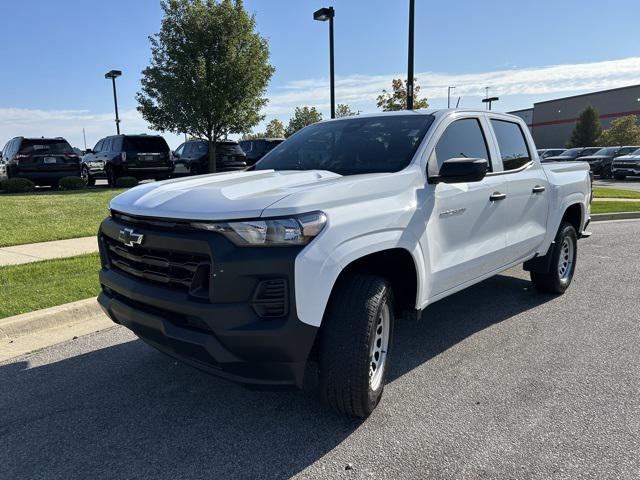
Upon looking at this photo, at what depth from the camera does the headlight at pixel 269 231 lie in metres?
2.61

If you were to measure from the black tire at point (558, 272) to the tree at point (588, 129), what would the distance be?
5364cm

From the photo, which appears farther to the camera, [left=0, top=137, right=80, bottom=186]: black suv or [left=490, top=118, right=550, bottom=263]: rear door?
[left=0, top=137, right=80, bottom=186]: black suv

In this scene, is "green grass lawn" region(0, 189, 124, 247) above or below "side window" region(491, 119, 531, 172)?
below

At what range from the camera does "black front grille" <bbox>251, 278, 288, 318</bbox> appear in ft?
8.43

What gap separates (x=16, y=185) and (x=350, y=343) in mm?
15719

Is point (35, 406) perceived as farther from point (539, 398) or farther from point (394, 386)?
point (539, 398)

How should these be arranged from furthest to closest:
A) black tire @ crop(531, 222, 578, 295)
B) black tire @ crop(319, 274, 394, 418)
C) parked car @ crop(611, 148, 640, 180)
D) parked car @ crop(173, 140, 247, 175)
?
parked car @ crop(611, 148, 640, 180) < parked car @ crop(173, 140, 247, 175) < black tire @ crop(531, 222, 578, 295) < black tire @ crop(319, 274, 394, 418)

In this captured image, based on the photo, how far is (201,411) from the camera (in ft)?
10.7

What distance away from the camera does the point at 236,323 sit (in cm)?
257

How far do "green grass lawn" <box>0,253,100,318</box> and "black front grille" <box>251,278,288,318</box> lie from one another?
3247 mm

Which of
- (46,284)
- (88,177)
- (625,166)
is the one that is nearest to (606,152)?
(625,166)

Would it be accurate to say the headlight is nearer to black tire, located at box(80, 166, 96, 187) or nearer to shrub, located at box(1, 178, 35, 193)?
shrub, located at box(1, 178, 35, 193)

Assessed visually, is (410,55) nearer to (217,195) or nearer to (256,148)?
(256,148)

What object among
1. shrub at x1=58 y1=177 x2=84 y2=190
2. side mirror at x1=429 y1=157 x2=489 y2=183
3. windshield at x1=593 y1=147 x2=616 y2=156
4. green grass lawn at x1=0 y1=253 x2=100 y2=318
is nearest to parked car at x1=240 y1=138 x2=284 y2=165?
shrub at x1=58 y1=177 x2=84 y2=190
